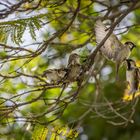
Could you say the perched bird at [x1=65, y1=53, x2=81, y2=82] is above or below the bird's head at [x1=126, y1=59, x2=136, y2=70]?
above

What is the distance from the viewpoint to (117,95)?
498cm

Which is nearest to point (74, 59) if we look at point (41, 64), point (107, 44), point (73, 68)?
point (73, 68)

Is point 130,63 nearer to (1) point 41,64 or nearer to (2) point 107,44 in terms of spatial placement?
(2) point 107,44

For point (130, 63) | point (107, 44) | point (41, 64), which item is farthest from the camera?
point (41, 64)

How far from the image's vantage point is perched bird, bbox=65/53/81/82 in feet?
7.48

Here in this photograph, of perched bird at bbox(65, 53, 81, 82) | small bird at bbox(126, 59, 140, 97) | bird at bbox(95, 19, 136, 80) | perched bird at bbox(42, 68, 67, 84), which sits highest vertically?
bird at bbox(95, 19, 136, 80)

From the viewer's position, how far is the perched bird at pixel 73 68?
89.7 inches

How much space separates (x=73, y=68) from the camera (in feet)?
7.61

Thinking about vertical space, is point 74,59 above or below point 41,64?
above

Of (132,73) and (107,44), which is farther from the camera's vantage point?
(132,73)

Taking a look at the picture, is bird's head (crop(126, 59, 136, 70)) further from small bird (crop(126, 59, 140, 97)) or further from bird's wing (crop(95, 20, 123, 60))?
bird's wing (crop(95, 20, 123, 60))

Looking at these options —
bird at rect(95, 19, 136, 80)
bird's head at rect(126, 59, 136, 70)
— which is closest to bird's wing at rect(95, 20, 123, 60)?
bird at rect(95, 19, 136, 80)

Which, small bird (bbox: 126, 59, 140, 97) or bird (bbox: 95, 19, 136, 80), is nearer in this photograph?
bird (bbox: 95, 19, 136, 80)

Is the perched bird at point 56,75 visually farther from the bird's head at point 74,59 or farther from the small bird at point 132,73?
the small bird at point 132,73
